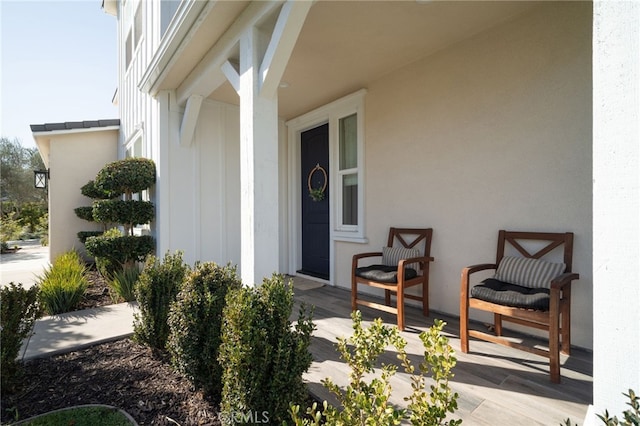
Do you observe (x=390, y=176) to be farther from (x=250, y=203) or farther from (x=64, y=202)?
(x=64, y=202)

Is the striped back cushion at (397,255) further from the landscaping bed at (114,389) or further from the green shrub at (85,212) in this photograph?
the green shrub at (85,212)

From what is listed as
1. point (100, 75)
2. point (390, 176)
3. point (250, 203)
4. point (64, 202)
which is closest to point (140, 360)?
point (250, 203)

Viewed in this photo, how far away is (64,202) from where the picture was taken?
590cm

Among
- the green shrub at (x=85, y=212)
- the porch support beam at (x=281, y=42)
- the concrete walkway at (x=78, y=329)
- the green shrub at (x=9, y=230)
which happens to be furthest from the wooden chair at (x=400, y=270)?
the green shrub at (x=9, y=230)

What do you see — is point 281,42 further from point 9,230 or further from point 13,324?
point 9,230

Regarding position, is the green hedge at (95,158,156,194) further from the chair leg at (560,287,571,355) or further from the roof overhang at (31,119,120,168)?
the chair leg at (560,287,571,355)

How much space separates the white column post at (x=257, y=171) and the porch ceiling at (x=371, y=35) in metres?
0.59

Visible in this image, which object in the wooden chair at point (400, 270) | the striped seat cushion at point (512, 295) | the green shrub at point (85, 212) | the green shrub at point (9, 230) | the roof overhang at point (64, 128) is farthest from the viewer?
the green shrub at point (9, 230)

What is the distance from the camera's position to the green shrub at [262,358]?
4.40ft

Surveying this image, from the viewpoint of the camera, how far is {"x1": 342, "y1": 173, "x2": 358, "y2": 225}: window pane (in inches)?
167

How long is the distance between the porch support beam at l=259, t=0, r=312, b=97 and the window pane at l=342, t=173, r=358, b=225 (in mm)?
2197

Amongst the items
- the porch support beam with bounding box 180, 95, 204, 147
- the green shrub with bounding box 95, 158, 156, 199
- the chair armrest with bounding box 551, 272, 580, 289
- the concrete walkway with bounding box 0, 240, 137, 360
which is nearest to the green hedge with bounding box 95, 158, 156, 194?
the green shrub with bounding box 95, 158, 156, 199
